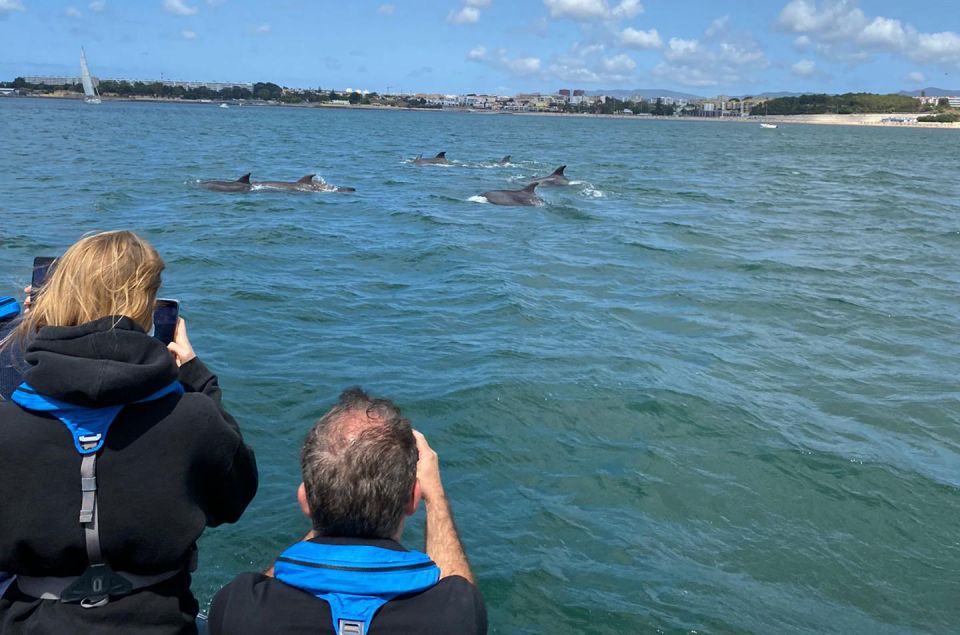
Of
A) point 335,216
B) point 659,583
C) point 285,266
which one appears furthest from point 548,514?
point 335,216

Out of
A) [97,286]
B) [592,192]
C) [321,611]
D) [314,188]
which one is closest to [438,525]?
[321,611]

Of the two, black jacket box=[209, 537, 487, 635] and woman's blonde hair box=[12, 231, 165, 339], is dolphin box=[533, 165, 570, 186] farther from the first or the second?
black jacket box=[209, 537, 487, 635]

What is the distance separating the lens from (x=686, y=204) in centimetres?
3045

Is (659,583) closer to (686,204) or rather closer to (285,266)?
(285,266)

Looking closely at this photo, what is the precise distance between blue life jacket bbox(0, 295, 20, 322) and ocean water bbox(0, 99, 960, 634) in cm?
275

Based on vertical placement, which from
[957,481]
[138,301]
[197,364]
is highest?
[138,301]

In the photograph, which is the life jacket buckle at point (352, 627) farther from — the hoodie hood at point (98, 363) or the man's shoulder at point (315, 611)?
the hoodie hood at point (98, 363)

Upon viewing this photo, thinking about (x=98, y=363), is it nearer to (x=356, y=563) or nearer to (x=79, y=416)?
(x=79, y=416)

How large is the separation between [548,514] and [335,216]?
18.5 m

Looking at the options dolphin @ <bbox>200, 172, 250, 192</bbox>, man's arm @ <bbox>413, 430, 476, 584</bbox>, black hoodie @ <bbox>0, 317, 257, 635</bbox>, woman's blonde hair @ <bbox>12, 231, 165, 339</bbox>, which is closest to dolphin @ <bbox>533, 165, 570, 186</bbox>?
dolphin @ <bbox>200, 172, 250, 192</bbox>

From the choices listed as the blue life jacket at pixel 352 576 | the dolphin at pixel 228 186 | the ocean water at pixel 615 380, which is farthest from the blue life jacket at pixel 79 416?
the dolphin at pixel 228 186

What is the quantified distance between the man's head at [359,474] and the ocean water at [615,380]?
333cm

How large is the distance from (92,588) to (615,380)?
8.42 metres

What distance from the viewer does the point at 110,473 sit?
2.90 meters
